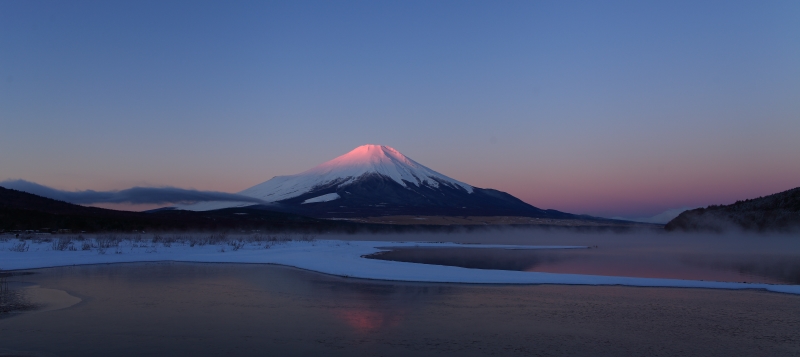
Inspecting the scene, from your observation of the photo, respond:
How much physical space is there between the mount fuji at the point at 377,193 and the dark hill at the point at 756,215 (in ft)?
186

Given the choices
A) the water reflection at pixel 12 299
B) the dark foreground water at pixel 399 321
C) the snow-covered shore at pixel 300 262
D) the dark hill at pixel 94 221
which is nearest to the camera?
the dark foreground water at pixel 399 321

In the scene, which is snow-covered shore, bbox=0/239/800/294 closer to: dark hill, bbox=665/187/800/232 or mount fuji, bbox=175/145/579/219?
dark hill, bbox=665/187/800/232

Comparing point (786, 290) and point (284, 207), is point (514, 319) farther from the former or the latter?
point (284, 207)

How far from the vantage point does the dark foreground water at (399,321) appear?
8.16 m

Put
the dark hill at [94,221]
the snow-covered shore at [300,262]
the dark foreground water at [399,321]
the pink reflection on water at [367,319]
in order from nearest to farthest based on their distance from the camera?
the dark foreground water at [399,321] < the pink reflection on water at [367,319] < the snow-covered shore at [300,262] < the dark hill at [94,221]

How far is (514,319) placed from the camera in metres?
10.4

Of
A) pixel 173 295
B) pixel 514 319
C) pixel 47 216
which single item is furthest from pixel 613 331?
pixel 47 216

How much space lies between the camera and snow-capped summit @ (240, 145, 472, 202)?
470ft

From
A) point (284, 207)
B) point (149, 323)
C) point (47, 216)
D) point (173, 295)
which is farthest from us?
point (284, 207)

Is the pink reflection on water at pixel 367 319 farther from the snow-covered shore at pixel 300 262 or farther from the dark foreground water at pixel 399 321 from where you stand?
the snow-covered shore at pixel 300 262

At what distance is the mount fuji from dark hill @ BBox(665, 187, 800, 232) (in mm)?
56669

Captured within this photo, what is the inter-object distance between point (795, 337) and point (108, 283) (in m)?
16.0

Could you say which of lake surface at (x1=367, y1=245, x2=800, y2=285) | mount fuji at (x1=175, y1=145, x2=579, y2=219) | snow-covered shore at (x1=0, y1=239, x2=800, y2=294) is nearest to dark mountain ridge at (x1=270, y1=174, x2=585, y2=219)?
mount fuji at (x1=175, y1=145, x2=579, y2=219)

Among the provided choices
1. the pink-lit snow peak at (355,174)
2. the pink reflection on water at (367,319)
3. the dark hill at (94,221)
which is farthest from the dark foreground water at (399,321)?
the pink-lit snow peak at (355,174)
